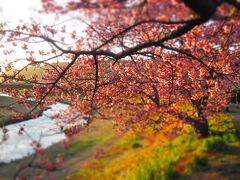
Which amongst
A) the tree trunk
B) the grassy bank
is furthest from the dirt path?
the tree trunk

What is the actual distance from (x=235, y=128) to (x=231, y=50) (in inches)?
145

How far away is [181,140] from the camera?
15.7 metres

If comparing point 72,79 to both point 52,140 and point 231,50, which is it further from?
point 52,140

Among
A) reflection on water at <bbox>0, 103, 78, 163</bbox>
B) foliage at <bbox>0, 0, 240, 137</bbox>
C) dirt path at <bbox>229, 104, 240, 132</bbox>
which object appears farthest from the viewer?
reflection on water at <bbox>0, 103, 78, 163</bbox>

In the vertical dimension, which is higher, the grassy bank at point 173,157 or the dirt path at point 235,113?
the dirt path at point 235,113

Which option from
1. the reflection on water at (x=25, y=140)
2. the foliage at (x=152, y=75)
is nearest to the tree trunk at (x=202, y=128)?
the foliage at (x=152, y=75)

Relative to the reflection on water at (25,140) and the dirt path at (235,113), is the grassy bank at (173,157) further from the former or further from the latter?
the reflection on water at (25,140)

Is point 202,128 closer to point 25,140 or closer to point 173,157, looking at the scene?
point 173,157

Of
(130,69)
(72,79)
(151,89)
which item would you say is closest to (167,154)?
(151,89)

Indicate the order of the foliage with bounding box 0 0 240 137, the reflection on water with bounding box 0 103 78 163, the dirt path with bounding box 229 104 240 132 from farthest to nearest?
the reflection on water with bounding box 0 103 78 163, the dirt path with bounding box 229 104 240 132, the foliage with bounding box 0 0 240 137

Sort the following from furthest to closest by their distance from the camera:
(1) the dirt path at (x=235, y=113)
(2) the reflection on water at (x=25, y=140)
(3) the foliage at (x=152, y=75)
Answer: (2) the reflection on water at (x=25, y=140) → (1) the dirt path at (x=235, y=113) → (3) the foliage at (x=152, y=75)

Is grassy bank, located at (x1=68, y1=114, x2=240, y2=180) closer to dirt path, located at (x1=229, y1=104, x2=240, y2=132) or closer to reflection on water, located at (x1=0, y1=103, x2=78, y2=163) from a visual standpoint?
dirt path, located at (x1=229, y1=104, x2=240, y2=132)

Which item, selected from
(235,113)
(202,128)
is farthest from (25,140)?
(202,128)

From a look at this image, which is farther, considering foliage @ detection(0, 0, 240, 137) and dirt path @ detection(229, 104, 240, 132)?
dirt path @ detection(229, 104, 240, 132)
